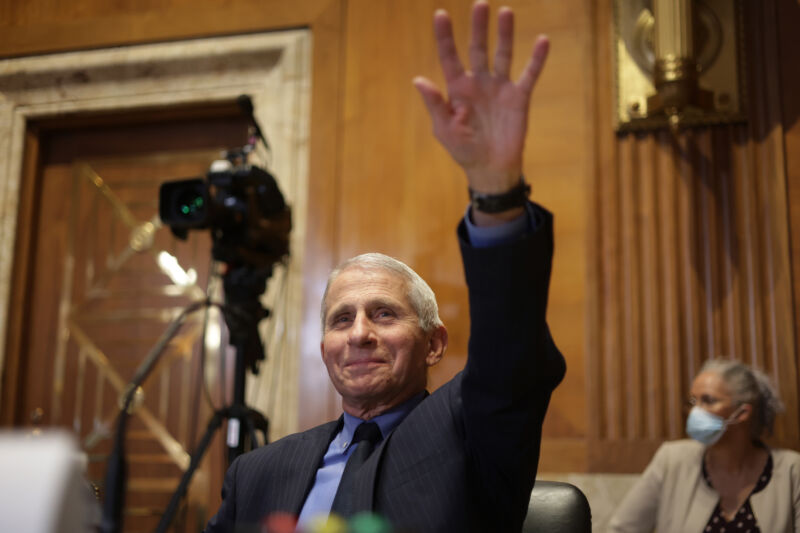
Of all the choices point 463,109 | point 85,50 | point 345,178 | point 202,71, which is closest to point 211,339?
point 345,178

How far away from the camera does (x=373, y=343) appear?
1753mm

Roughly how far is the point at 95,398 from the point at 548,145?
7.49 ft

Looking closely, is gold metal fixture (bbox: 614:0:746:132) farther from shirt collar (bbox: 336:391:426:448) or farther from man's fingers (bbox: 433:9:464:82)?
man's fingers (bbox: 433:9:464:82)

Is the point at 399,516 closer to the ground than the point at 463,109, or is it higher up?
closer to the ground

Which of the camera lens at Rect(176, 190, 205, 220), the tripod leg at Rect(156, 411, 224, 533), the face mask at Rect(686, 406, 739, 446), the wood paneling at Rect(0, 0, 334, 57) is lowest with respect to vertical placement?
the tripod leg at Rect(156, 411, 224, 533)

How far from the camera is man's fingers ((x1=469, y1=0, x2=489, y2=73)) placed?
116 centimetres

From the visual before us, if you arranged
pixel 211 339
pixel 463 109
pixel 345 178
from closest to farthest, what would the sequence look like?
pixel 463 109
pixel 345 178
pixel 211 339

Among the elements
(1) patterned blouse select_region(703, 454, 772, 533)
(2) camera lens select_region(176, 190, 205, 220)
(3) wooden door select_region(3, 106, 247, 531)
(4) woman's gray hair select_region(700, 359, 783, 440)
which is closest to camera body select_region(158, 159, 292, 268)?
(2) camera lens select_region(176, 190, 205, 220)

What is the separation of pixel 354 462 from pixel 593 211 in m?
1.95

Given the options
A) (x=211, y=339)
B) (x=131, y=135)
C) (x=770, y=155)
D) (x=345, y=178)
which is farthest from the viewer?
(x=131, y=135)

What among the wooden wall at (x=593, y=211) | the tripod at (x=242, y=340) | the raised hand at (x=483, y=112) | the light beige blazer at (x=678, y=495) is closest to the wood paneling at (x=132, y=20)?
the wooden wall at (x=593, y=211)

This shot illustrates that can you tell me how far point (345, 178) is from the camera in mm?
3629

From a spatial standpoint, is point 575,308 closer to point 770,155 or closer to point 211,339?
point 770,155

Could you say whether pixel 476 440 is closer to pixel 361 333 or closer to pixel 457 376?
pixel 457 376
